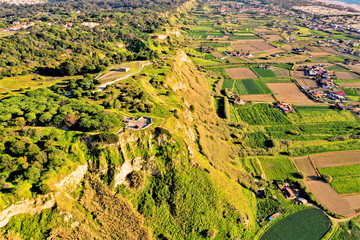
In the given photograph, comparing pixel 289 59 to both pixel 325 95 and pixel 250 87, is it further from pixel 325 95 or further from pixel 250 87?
pixel 250 87

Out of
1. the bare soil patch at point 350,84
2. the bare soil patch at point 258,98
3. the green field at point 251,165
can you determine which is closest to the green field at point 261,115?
the bare soil patch at point 258,98

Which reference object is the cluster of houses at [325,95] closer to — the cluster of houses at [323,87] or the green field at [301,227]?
the cluster of houses at [323,87]

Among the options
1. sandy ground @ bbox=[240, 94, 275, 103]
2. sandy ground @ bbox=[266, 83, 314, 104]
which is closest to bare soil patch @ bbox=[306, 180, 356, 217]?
sandy ground @ bbox=[240, 94, 275, 103]

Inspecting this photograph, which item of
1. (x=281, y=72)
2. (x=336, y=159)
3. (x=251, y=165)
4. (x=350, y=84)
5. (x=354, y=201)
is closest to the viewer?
(x=354, y=201)

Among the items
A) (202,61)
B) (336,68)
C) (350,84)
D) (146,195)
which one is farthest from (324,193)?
(336,68)

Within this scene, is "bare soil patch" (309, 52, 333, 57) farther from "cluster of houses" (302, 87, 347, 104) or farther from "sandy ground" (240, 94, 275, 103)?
"sandy ground" (240, 94, 275, 103)

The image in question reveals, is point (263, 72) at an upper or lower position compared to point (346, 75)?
lower
